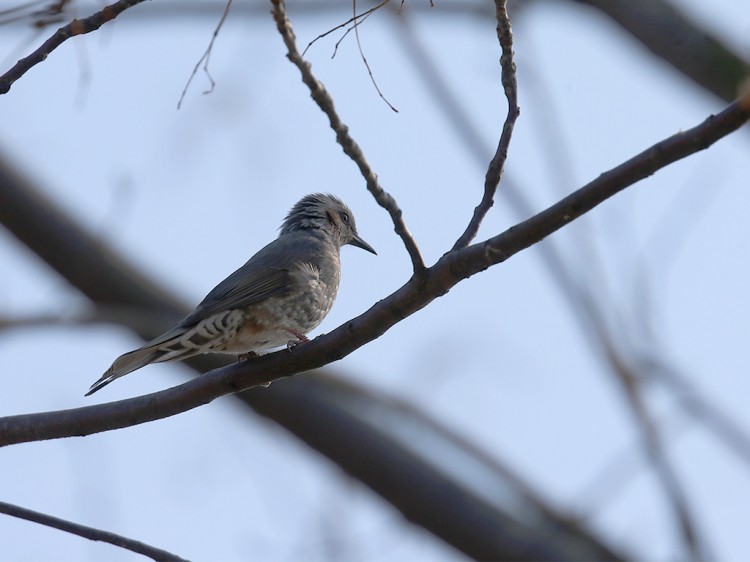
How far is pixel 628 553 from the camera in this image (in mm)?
8234

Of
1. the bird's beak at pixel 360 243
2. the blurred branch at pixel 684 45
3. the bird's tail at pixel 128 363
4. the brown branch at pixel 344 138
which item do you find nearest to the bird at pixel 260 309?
the bird's tail at pixel 128 363

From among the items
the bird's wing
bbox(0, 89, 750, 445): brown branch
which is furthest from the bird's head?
bbox(0, 89, 750, 445): brown branch

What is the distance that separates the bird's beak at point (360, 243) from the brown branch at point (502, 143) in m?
3.88

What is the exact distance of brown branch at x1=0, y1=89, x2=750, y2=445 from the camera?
129 inches

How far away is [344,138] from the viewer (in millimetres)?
3547

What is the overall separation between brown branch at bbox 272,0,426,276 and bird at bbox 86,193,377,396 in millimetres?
1376

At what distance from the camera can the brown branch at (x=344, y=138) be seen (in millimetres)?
3232

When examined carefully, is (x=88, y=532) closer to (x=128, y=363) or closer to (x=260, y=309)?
(x=128, y=363)

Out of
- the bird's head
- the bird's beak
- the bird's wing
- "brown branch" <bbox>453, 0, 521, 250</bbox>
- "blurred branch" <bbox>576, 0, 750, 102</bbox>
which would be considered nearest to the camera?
"brown branch" <bbox>453, 0, 521, 250</bbox>

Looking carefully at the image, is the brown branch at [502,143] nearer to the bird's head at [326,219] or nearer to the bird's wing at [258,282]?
the bird's wing at [258,282]

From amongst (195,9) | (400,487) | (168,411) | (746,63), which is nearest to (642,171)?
(168,411)

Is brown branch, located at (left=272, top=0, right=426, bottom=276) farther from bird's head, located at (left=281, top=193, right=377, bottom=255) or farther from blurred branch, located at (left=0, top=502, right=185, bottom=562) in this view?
bird's head, located at (left=281, top=193, right=377, bottom=255)

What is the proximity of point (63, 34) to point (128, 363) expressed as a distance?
1.85 meters

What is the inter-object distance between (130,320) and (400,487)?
240 centimetres
